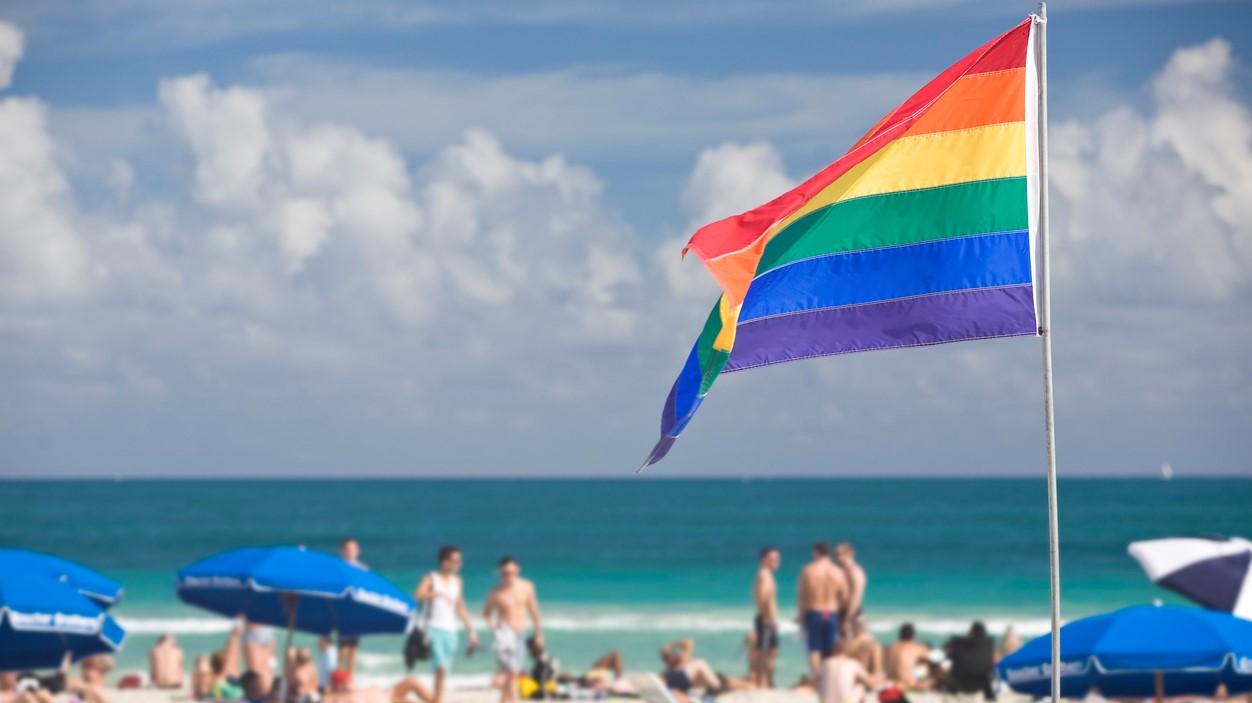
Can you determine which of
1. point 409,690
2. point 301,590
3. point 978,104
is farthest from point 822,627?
point 978,104

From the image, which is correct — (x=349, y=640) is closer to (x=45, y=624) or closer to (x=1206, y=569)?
(x=45, y=624)

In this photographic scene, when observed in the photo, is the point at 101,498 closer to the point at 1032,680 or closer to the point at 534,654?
the point at 534,654

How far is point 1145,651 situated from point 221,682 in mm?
10403

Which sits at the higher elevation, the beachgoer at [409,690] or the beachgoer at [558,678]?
the beachgoer at [558,678]

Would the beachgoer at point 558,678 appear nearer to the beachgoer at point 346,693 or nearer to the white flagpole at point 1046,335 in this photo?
the beachgoer at point 346,693

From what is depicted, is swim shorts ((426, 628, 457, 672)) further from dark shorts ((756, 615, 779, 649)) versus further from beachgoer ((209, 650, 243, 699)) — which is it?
dark shorts ((756, 615, 779, 649))

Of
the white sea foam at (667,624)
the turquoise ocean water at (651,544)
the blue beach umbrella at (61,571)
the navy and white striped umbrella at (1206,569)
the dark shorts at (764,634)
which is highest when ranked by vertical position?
the turquoise ocean water at (651,544)

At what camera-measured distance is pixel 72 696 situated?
14.1m

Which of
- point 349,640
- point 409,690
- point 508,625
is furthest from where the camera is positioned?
point 349,640

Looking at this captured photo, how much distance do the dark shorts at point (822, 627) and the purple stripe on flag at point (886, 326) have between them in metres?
9.94

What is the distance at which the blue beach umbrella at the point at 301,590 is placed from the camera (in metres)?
11.5

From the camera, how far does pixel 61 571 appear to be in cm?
1084

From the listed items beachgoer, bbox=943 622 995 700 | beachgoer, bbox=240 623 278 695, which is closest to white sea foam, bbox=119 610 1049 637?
beachgoer, bbox=943 622 995 700

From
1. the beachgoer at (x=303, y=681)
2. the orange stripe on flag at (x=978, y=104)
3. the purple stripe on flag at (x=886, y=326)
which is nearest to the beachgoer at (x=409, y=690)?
the beachgoer at (x=303, y=681)
